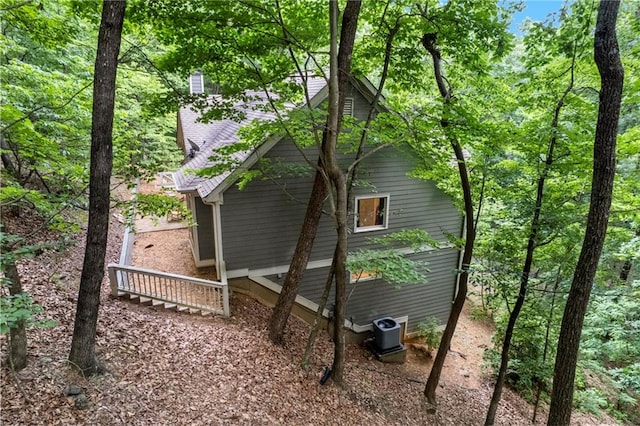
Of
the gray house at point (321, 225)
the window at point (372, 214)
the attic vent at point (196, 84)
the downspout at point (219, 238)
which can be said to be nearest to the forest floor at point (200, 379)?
the downspout at point (219, 238)

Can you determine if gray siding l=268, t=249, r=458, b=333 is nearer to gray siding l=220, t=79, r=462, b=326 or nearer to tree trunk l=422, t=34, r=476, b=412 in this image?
gray siding l=220, t=79, r=462, b=326

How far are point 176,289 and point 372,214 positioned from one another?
5.82m

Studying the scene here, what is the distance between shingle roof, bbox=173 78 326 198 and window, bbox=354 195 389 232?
11.5 ft

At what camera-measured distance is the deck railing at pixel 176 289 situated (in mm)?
7716

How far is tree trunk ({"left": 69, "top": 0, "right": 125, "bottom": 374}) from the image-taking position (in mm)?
4082

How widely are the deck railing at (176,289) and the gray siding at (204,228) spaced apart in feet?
6.66

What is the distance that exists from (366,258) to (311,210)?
165 cm

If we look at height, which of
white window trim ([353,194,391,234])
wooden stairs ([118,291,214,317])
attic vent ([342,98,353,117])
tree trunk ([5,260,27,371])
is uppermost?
attic vent ([342,98,353,117])

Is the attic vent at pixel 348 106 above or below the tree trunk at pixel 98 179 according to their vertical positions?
above

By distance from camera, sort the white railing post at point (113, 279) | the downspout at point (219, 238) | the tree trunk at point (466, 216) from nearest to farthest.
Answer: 1. the tree trunk at point (466, 216)
2. the white railing post at point (113, 279)
3. the downspout at point (219, 238)

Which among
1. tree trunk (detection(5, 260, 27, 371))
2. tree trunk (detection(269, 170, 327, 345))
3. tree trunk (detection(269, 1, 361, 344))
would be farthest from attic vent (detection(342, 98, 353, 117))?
tree trunk (detection(5, 260, 27, 371))

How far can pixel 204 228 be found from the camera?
1010 cm

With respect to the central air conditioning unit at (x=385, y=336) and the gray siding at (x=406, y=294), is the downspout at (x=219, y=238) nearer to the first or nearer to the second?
the gray siding at (x=406, y=294)

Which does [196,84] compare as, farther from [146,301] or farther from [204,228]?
[146,301]
